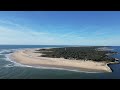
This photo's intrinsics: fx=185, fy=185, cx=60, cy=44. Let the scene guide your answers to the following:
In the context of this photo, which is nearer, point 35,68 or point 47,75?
point 47,75
